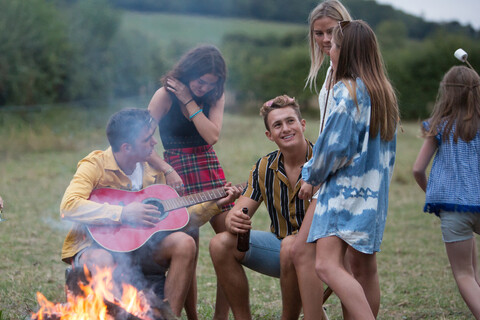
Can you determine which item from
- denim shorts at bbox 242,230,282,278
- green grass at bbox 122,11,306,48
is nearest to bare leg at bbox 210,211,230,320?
denim shorts at bbox 242,230,282,278

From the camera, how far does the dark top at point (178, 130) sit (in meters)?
3.78

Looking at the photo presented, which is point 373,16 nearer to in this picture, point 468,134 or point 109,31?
point 109,31

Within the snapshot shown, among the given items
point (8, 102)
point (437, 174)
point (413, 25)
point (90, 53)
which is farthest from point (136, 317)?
point (413, 25)

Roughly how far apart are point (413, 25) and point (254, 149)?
2921cm

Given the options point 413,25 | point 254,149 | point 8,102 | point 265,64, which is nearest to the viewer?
point 254,149

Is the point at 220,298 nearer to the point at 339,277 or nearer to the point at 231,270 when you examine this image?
the point at 231,270

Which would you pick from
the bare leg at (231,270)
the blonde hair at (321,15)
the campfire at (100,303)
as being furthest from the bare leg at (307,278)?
the blonde hair at (321,15)

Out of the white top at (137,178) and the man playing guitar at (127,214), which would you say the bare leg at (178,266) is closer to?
the man playing guitar at (127,214)

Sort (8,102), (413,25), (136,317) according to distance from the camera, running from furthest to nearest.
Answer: (413,25) → (8,102) → (136,317)

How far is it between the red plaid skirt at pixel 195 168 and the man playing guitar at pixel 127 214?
24 centimetres

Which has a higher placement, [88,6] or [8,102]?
[88,6]

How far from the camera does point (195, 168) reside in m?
3.80

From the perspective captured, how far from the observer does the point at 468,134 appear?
356 cm

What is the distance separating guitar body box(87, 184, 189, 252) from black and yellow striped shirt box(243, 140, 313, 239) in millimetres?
474
